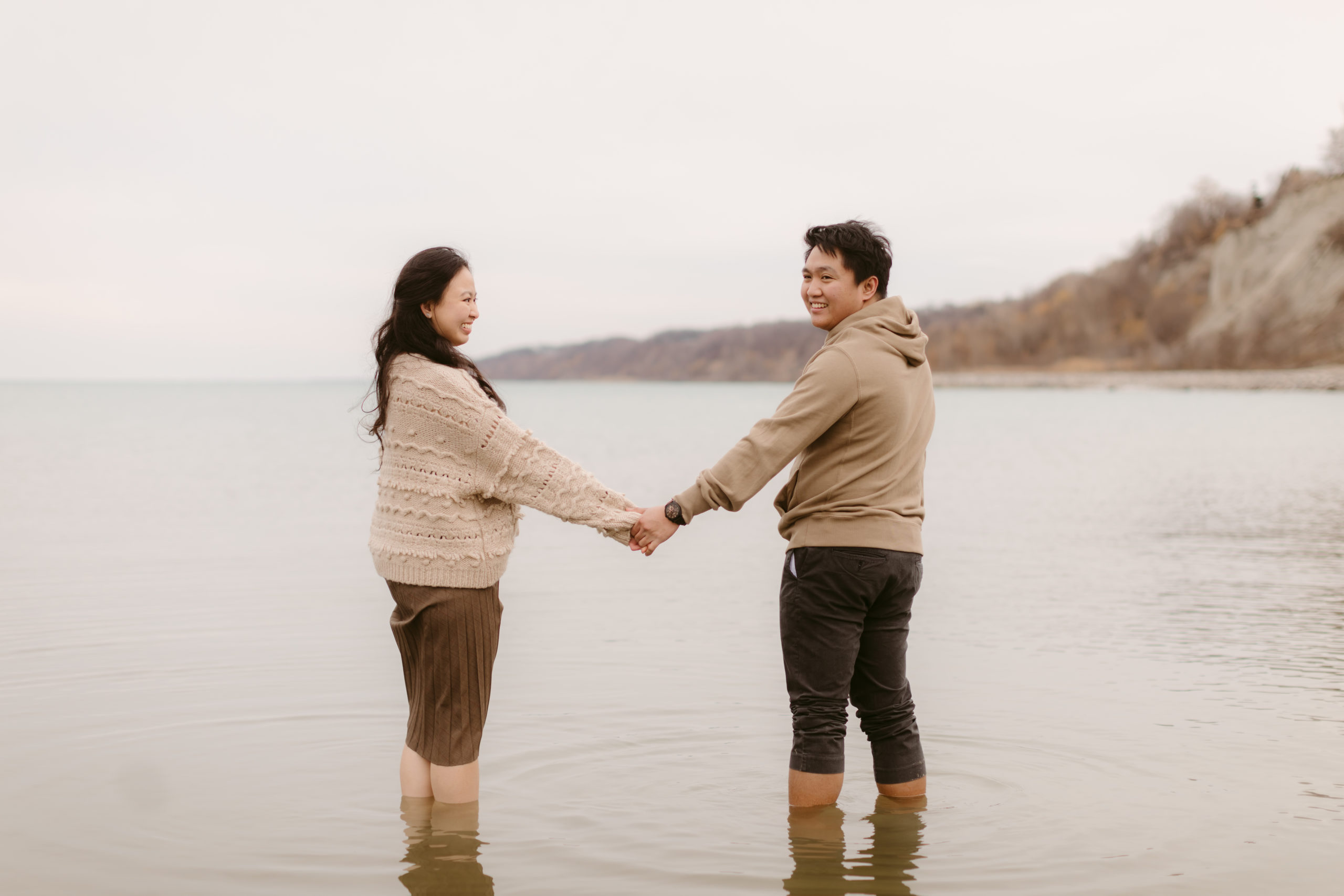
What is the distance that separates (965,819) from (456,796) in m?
1.95

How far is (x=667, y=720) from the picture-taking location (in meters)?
6.22

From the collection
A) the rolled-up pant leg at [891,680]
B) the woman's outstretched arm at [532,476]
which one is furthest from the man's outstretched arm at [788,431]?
the rolled-up pant leg at [891,680]

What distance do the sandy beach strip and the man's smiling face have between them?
75502 millimetres

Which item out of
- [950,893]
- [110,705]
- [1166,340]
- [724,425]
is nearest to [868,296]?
[950,893]

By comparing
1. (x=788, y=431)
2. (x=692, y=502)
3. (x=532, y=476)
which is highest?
(x=788, y=431)

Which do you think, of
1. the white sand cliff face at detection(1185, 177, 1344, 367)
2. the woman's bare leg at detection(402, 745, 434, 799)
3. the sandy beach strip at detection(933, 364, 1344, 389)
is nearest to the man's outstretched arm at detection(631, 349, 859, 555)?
the woman's bare leg at detection(402, 745, 434, 799)

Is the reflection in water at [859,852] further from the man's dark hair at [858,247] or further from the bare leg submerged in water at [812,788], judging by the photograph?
the man's dark hair at [858,247]

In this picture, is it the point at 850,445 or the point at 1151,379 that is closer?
the point at 850,445

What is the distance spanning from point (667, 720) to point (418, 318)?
2899 millimetres

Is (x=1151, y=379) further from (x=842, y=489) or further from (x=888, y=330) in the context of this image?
(x=842, y=489)

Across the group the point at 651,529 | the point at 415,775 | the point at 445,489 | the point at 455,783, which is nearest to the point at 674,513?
the point at 651,529

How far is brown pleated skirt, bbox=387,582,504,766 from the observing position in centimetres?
412

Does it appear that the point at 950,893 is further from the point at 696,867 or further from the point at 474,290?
the point at 474,290

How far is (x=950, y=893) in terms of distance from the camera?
4051 millimetres
